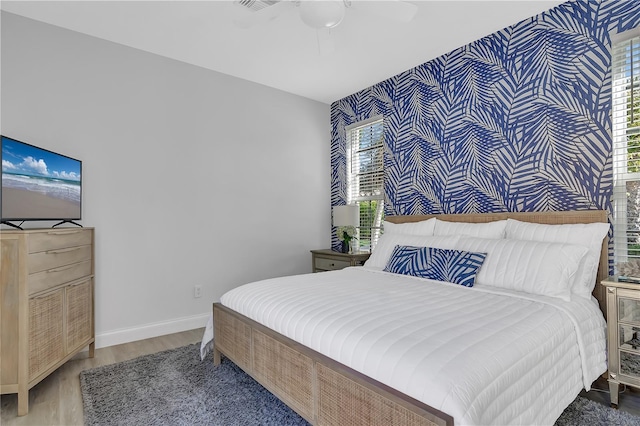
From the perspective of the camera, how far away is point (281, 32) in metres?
2.88

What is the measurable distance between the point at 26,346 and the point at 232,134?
2.57 metres

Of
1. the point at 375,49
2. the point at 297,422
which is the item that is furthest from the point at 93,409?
the point at 375,49

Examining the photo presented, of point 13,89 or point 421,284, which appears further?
point 13,89

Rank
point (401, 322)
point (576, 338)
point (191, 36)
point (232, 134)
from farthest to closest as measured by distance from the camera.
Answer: point (232, 134) < point (191, 36) < point (576, 338) < point (401, 322)

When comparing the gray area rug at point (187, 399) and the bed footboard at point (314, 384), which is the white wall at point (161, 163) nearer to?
the gray area rug at point (187, 399)

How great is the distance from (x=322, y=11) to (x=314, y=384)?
6.47ft

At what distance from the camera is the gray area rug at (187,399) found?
1.83 metres

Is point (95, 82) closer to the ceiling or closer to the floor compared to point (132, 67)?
closer to the floor

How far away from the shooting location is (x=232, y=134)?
3.81 metres

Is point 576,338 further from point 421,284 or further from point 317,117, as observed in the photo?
point 317,117

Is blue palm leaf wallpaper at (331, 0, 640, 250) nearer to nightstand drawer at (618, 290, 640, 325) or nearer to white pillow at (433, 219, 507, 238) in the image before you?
white pillow at (433, 219, 507, 238)

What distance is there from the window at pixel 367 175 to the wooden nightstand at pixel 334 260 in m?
0.42

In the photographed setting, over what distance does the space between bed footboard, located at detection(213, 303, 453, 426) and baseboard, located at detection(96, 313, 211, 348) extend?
121 centimetres

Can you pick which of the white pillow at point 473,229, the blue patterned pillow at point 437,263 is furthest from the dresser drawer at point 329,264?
the white pillow at point 473,229
